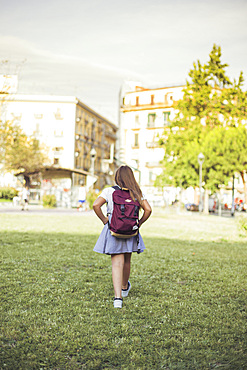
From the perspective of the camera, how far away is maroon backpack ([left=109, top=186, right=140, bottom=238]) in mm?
5191

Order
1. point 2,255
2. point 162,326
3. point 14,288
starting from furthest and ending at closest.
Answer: point 2,255 < point 14,288 < point 162,326

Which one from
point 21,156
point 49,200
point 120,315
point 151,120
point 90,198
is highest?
point 151,120

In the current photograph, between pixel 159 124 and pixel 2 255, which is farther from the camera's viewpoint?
pixel 159 124

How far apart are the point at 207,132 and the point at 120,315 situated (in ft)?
126

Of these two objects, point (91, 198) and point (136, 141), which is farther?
point (136, 141)

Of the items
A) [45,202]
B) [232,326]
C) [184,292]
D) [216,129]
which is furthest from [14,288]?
[216,129]

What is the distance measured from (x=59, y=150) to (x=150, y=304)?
230 ft

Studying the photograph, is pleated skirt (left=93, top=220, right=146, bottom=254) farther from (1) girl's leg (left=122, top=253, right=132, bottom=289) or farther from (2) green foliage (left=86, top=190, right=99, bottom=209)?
(2) green foliage (left=86, top=190, right=99, bottom=209)

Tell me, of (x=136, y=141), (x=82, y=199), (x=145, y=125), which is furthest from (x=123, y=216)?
(x=145, y=125)

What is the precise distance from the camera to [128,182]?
17.6 feet

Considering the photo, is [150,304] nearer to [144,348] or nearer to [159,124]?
[144,348]

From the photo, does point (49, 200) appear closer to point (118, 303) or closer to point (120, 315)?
point (118, 303)

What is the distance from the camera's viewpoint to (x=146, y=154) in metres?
70.8

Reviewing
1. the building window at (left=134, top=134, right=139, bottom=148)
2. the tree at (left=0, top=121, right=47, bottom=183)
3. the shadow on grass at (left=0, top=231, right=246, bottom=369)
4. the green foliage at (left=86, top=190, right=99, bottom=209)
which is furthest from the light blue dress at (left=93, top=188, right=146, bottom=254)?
the building window at (left=134, top=134, right=139, bottom=148)
